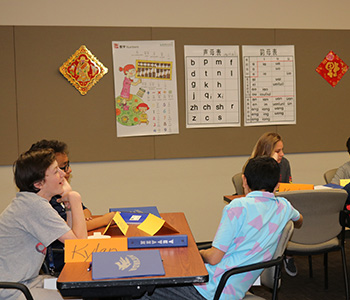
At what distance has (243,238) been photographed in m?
2.25

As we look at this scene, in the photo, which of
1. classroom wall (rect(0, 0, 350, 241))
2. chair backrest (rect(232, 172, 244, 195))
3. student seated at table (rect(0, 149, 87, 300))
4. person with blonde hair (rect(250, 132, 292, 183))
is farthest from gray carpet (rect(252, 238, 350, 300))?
student seated at table (rect(0, 149, 87, 300))

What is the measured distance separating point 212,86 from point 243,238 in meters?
3.13

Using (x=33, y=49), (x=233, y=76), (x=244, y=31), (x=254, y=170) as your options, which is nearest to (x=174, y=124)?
(x=233, y=76)

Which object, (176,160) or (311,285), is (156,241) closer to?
(311,285)

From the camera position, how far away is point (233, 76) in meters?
5.21

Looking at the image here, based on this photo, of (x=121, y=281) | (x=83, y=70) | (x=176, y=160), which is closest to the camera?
(x=121, y=281)

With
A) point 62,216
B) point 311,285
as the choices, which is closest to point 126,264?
point 62,216

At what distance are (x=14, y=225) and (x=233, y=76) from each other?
350cm

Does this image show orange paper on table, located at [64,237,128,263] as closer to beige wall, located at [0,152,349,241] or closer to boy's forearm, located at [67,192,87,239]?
boy's forearm, located at [67,192,87,239]

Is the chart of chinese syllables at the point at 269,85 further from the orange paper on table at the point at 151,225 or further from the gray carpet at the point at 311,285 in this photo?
the orange paper on table at the point at 151,225

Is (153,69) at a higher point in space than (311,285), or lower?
higher

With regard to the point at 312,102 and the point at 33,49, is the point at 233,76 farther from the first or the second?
the point at 33,49

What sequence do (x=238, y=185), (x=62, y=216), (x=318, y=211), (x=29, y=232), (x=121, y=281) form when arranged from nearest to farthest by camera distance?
(x=121, y=281) → (x=29, y=232) → (x=62, y=216) → (x=318, y=211) → (x=238, y=185)

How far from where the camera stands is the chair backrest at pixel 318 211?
3125 mm
